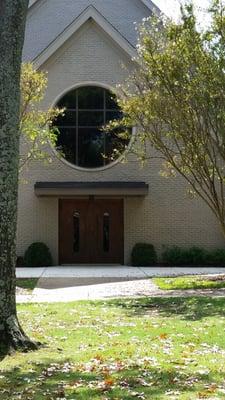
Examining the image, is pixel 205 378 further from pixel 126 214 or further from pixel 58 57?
pixel 58 57

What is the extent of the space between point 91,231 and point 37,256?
2504 millimetres

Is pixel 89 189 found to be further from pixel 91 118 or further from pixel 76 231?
pixel 91 118

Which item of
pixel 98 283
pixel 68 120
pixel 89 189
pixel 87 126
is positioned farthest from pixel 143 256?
pixel 98 283

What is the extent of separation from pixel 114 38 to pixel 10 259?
1884 cm

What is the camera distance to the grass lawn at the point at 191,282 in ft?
53.6

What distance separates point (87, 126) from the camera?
25.3m

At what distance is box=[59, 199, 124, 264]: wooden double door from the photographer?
996 inches

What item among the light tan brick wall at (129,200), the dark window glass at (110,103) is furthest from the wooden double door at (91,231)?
the dark window glass at (110,103)

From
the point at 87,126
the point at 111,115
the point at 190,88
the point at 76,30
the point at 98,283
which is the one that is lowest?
the point at 98,283

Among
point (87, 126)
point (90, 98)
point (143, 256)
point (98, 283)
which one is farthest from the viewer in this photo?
point (90, 98)

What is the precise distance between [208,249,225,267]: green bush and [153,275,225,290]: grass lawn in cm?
477

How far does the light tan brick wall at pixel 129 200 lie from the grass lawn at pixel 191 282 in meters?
5.60

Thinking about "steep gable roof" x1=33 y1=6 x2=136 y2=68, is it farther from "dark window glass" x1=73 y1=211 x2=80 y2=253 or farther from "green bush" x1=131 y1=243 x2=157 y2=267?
"green bush" x1=131 y1=243 x2=157 y2=267

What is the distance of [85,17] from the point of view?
82.1 ft
